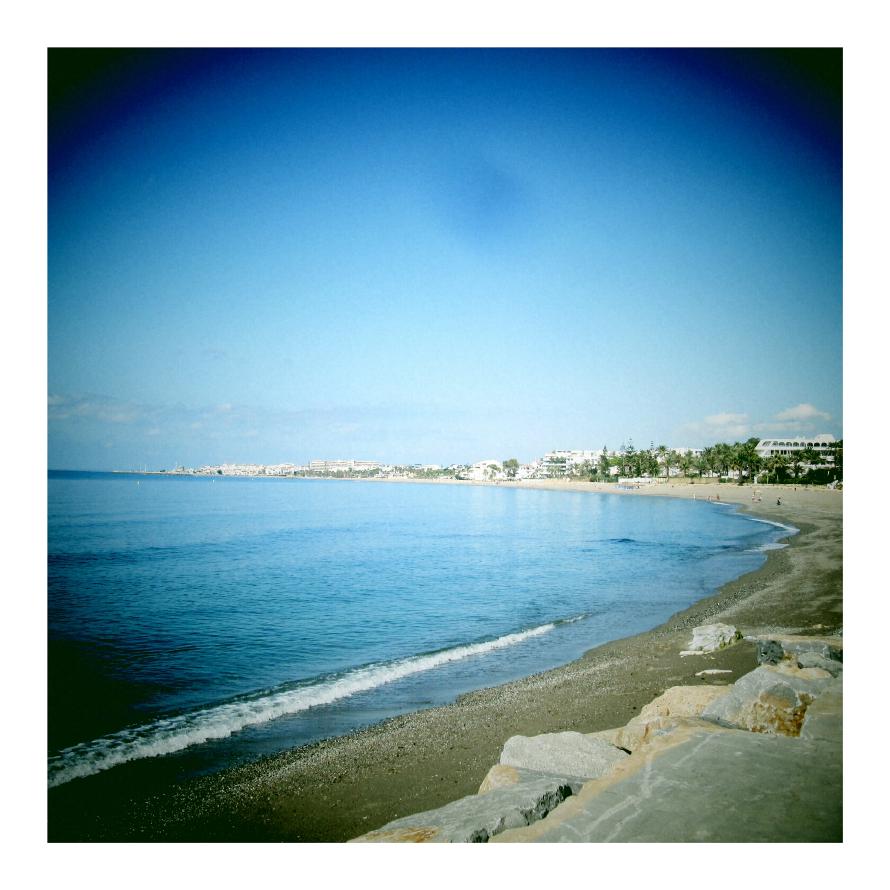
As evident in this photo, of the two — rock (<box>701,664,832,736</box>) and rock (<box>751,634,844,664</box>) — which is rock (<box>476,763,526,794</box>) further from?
rock (<box>751,634,844,664</box>)

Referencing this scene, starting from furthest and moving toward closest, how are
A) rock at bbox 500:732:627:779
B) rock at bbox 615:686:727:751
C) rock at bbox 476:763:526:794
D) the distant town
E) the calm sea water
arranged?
the distant town < the calm sea water < rock at bbox 615:686:727:751 < rock at bbox 500:732:627:779 < rock at bbox 476:763:526:794

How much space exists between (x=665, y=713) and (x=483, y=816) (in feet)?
10.4

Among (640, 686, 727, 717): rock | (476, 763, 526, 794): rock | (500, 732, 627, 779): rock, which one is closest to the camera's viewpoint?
(476, 763, 526, 794): rock

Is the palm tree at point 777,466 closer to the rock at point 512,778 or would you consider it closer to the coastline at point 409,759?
the coastline at point 409,759

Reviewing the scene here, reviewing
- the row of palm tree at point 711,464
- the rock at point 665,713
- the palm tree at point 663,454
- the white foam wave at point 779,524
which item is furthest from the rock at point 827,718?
the palm tree at point 663,454

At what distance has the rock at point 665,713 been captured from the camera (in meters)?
4.98

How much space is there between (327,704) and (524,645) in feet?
16.7

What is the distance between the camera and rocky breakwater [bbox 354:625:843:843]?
11.4ft

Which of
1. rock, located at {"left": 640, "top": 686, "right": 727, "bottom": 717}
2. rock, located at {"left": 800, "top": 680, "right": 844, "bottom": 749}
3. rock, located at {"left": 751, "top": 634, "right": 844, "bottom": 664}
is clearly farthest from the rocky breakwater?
rock, located at {"left": 751, "top": 634, "right": 844, "bottom": 664}

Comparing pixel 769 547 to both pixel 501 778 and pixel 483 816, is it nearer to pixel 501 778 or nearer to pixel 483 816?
pixel 501 778

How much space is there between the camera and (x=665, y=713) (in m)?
5.81

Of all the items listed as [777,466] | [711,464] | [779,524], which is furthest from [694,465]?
[779,524]
